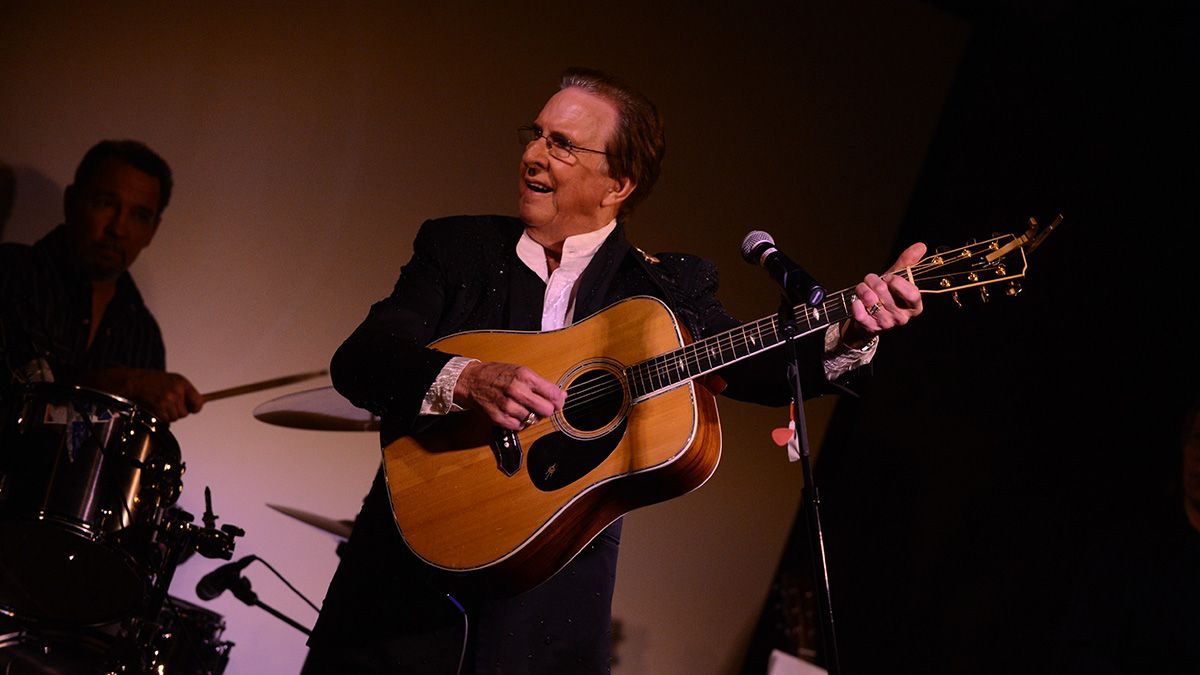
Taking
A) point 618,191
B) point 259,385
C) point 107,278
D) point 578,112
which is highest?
point 578,112

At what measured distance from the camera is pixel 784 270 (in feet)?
7.04

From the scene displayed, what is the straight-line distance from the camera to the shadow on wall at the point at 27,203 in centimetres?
383

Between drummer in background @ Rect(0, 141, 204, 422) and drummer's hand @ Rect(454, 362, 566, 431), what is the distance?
7.11ft

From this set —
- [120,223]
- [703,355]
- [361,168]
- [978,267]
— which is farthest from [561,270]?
[120,223]

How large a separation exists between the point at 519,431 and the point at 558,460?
0.42 feet

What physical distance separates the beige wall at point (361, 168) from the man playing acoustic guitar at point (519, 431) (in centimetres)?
175

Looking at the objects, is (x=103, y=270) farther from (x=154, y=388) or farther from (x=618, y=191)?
(x=618, y=191)

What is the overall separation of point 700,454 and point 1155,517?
2975 mm

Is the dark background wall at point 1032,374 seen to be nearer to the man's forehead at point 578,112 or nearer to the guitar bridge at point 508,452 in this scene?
the guitar bridge at point 508,452

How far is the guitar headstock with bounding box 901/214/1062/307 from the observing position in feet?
7.13

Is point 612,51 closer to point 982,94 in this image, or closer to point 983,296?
point 982,94

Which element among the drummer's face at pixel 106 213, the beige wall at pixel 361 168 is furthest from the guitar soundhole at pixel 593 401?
the drummer's face at pixel 106 213

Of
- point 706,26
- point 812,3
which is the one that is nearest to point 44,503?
point 706,26

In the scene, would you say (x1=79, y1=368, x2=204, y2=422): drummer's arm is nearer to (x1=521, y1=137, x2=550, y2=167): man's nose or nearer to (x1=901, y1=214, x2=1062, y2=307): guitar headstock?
(x1=521, y1=137, x2=550, y2=167): man's nose
